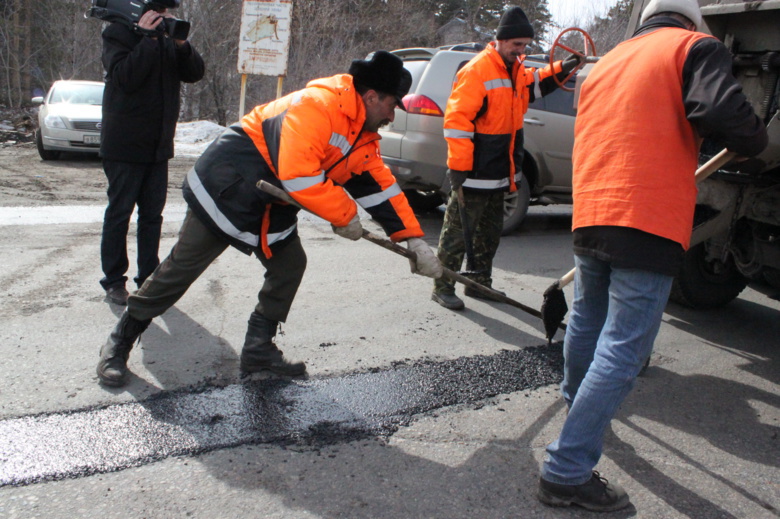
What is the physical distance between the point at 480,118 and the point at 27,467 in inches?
126

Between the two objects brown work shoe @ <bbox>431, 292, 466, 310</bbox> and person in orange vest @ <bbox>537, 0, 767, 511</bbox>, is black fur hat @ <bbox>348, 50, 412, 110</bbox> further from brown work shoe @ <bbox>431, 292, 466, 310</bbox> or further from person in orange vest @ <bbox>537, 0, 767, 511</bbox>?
brown work shoe @ <bbox>431, 292, 466, 310</bbox>

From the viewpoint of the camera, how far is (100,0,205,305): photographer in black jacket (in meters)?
3.95

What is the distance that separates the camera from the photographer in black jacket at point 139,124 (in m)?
3.95

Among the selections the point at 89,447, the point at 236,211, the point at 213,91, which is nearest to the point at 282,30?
the point at 236,211

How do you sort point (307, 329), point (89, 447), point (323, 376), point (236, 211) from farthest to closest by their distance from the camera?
point (307, 329) → point (323, 376) → point (236, 211) → point (89, 447)

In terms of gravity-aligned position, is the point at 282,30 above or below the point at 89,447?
above

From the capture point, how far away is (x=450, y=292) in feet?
15.0

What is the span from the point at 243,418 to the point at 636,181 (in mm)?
1827

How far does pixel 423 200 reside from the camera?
789 centimetres

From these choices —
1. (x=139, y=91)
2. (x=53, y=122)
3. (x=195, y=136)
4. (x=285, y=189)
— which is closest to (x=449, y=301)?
(x=285, y=189)

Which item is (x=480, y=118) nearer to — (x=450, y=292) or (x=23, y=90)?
(x=450, y=292)

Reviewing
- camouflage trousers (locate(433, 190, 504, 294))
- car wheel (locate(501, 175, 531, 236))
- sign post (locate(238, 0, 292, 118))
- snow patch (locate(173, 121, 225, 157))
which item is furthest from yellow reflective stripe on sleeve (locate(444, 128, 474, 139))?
snow patch (locate(173, 121, 225, 157))

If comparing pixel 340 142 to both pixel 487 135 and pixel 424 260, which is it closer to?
pixel 424 260

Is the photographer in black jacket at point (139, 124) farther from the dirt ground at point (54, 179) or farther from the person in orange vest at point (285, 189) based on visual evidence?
the dirt ground at point (54, 179)
